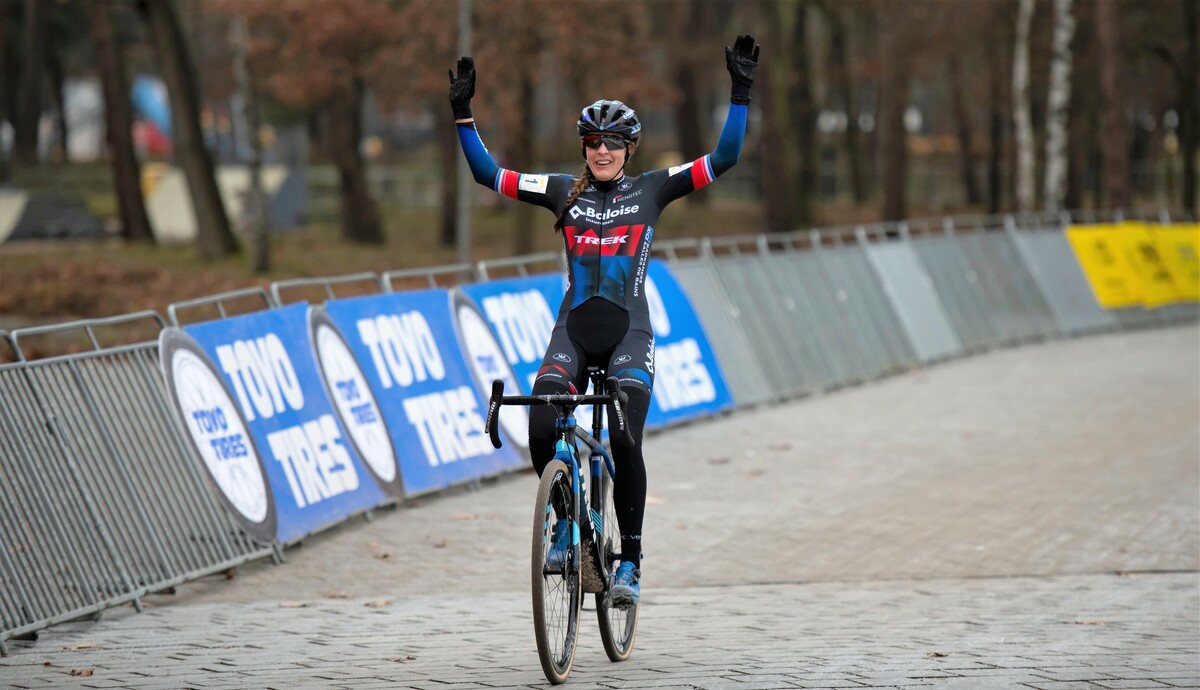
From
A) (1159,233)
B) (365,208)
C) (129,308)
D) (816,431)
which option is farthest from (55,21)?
(816,431)

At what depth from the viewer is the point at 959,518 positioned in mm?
11656

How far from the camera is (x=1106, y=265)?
26719mm

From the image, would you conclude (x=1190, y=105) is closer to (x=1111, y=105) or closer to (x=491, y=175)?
(x=1111, y=105)

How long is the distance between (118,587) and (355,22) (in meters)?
32.6

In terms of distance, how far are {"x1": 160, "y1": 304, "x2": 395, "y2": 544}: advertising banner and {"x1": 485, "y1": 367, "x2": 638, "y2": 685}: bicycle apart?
3260 millimetres

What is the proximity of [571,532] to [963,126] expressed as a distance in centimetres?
5164

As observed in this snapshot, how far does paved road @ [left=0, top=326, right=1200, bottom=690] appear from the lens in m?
7.23

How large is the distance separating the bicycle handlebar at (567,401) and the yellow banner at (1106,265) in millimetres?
20709

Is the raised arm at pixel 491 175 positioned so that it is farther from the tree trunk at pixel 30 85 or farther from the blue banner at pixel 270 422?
the tree trunk at pixel 30 85

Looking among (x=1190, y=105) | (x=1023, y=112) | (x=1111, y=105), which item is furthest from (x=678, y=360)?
(x=1190, y=105)

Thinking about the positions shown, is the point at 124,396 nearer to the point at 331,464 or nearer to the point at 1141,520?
the point at 331,464

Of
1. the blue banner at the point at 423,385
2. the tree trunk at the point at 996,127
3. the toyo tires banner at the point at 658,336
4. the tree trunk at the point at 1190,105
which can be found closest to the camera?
the blue banner at the point at 423,385

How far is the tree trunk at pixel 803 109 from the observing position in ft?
138

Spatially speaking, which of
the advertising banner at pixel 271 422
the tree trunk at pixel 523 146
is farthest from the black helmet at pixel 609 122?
the tree trunk at pixel 523 146
